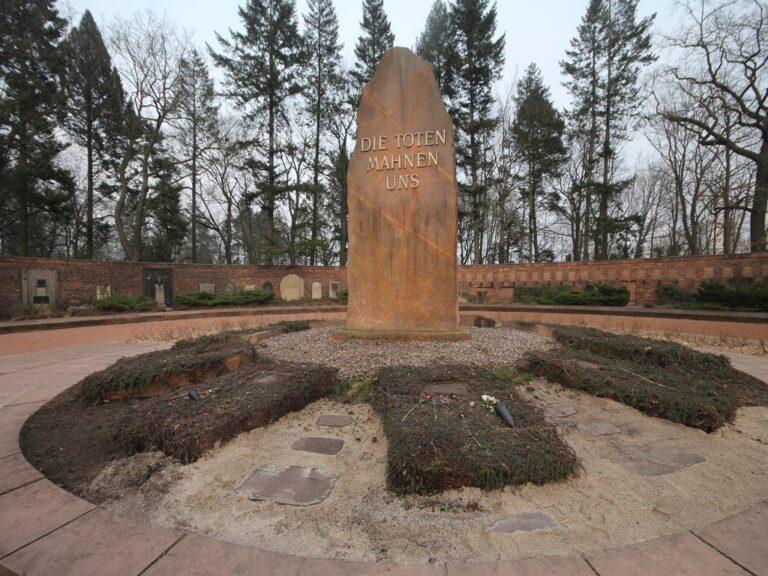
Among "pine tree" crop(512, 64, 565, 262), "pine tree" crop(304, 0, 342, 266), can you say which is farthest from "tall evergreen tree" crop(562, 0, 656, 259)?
"pine tree" crop(304, 0, 342, 266)

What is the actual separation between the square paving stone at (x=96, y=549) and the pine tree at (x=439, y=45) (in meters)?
23.2

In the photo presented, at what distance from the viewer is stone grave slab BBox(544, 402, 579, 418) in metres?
2.75

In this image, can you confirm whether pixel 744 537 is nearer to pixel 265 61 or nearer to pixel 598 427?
pixel 598 427

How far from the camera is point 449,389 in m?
2.73

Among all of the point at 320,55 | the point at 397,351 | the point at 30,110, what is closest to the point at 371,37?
the point at 320,55

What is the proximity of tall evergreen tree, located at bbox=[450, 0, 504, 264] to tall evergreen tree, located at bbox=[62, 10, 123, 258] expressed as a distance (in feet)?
67.2

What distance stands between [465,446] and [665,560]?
0.84 meters

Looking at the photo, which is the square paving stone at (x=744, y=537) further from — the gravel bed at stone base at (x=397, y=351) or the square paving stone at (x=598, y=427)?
the gravel bed at stone base at (x=397, y=351)

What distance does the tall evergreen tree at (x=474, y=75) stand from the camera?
72.1 feet

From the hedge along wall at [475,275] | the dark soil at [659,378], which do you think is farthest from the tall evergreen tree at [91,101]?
the dark soil at [659,378]

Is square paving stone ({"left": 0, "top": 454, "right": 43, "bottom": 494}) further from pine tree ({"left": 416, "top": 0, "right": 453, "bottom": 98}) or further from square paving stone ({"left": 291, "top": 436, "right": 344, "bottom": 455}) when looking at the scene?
pine tree ({"left": 416, "top": 0, "right": 453, "bottom": 98})

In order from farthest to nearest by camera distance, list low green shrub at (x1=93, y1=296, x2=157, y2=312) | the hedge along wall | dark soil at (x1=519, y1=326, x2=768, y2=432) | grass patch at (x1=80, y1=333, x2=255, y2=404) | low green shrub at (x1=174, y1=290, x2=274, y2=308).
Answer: low green shrub at (x1=174, y1=290, x2=274, y2=308) → low green shrub at (x1=93, y1=296, x2=157, y2=312) → the hedge along wall → grass patch at (x1=80, y1=333, x2=255, y2=404) → dark soil at (x1=519, y1=326, x2=768, y2=432)

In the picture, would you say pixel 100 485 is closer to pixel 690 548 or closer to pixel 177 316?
pixel 690 548

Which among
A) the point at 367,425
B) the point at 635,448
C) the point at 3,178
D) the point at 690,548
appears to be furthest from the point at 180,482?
the point at 3,178
